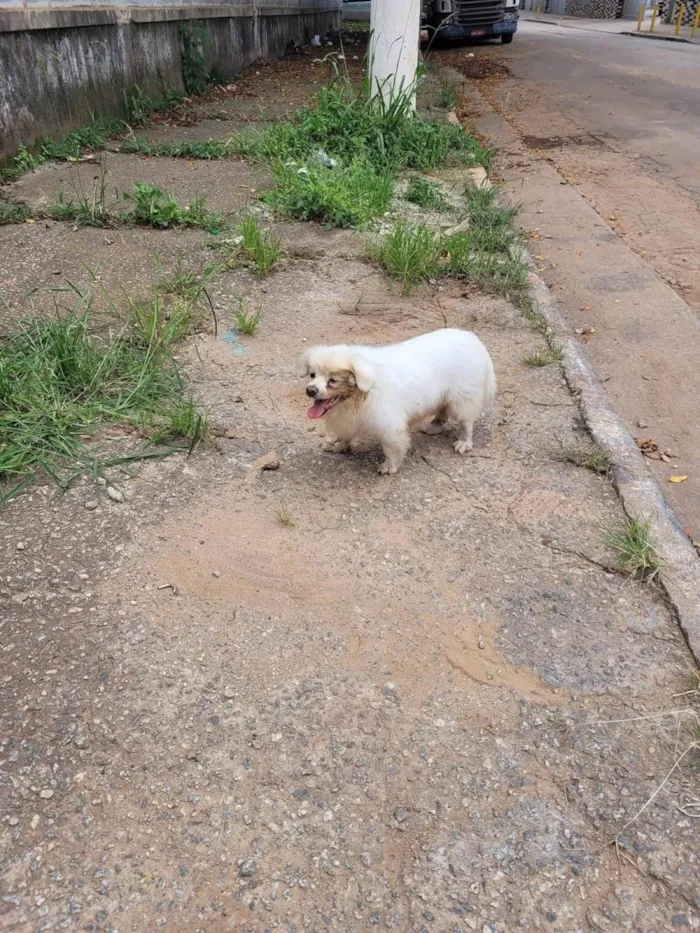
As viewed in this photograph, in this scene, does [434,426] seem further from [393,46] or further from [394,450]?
[393,46]

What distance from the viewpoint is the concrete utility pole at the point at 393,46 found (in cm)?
772

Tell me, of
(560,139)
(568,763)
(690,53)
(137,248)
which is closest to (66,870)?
(568,763)

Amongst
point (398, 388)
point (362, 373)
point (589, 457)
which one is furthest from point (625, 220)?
point (362, 373)

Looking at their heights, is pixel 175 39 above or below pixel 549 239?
above

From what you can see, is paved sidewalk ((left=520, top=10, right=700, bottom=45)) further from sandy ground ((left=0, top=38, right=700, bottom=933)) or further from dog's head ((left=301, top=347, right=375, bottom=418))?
sandy ground ((left=0, top=38, right=700, bottom=933))

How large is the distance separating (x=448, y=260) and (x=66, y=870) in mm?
4616

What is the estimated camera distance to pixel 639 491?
3.11 metres

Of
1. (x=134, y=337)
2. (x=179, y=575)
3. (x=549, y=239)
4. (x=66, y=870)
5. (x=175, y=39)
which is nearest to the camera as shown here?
(x=66, y=870)

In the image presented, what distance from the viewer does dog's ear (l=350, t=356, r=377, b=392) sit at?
2.88m

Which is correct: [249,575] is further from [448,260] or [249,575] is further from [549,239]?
[549,239]

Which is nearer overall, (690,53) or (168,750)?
(168,750)

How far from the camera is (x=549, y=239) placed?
649 cm

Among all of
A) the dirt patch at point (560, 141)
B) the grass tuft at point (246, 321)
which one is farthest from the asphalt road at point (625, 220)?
the grass tuft at point (246, 321)

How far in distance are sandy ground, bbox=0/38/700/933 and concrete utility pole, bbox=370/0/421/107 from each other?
610 cm
